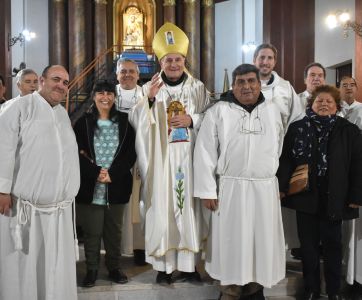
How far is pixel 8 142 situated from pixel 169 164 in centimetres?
131

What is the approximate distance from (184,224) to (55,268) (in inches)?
42.4

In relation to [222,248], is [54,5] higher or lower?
Answer: higher

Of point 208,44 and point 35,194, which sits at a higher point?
point 208,44

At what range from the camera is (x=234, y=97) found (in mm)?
3445

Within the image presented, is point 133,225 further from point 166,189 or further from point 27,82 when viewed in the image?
point 27,82

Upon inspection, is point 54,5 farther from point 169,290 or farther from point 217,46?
point 169,290

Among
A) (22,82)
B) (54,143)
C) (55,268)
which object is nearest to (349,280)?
(55,268)

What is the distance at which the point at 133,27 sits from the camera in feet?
51.0

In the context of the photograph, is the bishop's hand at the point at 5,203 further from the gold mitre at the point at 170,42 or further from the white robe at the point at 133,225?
the gold mitre at the point at 170,42

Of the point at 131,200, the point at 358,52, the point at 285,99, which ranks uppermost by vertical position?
the point at 358,52

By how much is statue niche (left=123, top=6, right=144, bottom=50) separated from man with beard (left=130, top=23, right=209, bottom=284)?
39.3 feet

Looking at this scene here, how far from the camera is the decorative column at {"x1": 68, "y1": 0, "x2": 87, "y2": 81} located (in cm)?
1427

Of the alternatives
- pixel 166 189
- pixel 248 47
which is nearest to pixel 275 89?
pixel 166 189

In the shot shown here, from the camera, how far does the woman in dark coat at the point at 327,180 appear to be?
3.49m
